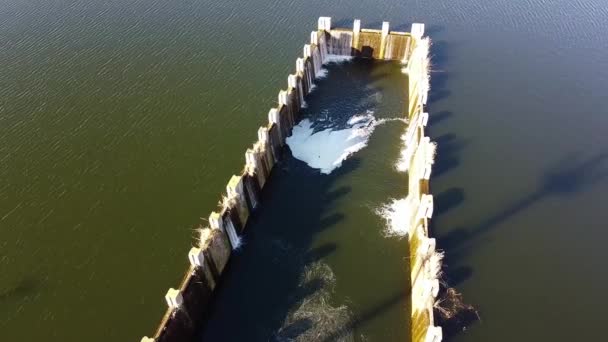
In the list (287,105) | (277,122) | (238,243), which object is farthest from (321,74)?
(238,243)

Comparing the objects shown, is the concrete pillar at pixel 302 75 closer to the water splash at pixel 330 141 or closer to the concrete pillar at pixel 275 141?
the water splash at pixel 330 141

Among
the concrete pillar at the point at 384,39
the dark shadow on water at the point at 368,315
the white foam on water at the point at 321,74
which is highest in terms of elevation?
the concrete pillar at the point at 384,39

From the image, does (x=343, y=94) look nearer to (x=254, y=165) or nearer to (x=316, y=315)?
(x=254, y=165)

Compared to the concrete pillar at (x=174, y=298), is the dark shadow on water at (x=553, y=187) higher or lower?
lower

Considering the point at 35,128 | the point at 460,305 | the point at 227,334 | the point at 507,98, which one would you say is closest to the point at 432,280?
the point at 460,305

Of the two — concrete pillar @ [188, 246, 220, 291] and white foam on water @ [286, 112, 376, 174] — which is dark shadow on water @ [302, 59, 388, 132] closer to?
white foam on water @ [286, 112, 376, 174]

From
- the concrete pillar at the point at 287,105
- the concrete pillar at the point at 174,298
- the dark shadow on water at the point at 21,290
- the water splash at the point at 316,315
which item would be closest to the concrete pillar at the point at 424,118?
the concrete pillar at the point at 287,105
